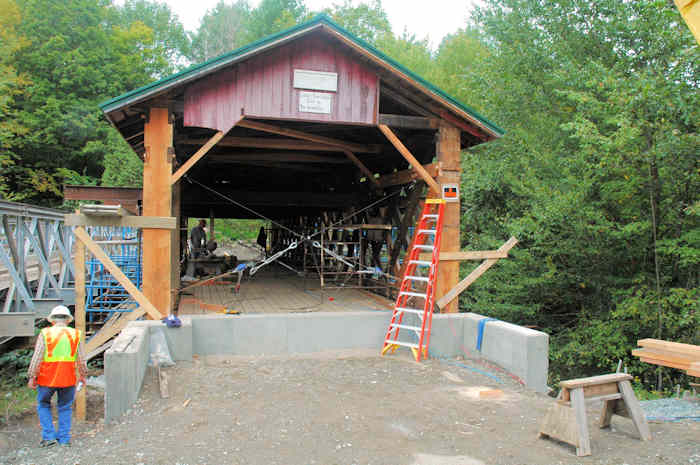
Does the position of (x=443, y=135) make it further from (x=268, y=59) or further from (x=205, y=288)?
(x=205, y=288)

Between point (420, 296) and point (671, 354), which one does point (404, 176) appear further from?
point (671, 354)

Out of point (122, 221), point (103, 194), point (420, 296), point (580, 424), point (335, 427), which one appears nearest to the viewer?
point (580, 424)

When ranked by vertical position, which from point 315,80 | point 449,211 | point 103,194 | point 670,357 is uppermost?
point 315,80

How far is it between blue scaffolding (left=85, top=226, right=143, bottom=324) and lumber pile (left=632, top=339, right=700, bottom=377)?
8.92 metres

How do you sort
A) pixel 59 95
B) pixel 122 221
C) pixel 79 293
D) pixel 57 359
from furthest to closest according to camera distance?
1. pixel 59 95
2. pixel 122 221
3. pixel 79 293
4. pixel 57 359

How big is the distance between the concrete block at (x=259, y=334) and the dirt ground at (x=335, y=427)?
2.67 ft

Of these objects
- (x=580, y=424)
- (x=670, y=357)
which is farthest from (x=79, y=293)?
(x=670, y=357)

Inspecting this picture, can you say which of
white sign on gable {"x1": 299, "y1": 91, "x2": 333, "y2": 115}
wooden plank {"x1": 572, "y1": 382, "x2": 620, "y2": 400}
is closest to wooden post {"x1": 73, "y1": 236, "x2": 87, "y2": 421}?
white sign on gable {"x1": 299, "y1": 91, "x2": 333, "y2": 115}

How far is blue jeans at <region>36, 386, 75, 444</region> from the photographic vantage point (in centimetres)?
500

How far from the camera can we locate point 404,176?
10.1 meters

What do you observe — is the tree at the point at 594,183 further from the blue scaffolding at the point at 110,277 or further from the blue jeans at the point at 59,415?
the blue jeans at the point at 59,415

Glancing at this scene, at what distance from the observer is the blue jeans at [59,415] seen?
5.00 m

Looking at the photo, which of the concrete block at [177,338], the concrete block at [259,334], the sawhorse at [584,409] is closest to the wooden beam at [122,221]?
the concrete block at [177,338]

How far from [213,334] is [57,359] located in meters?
2.79
